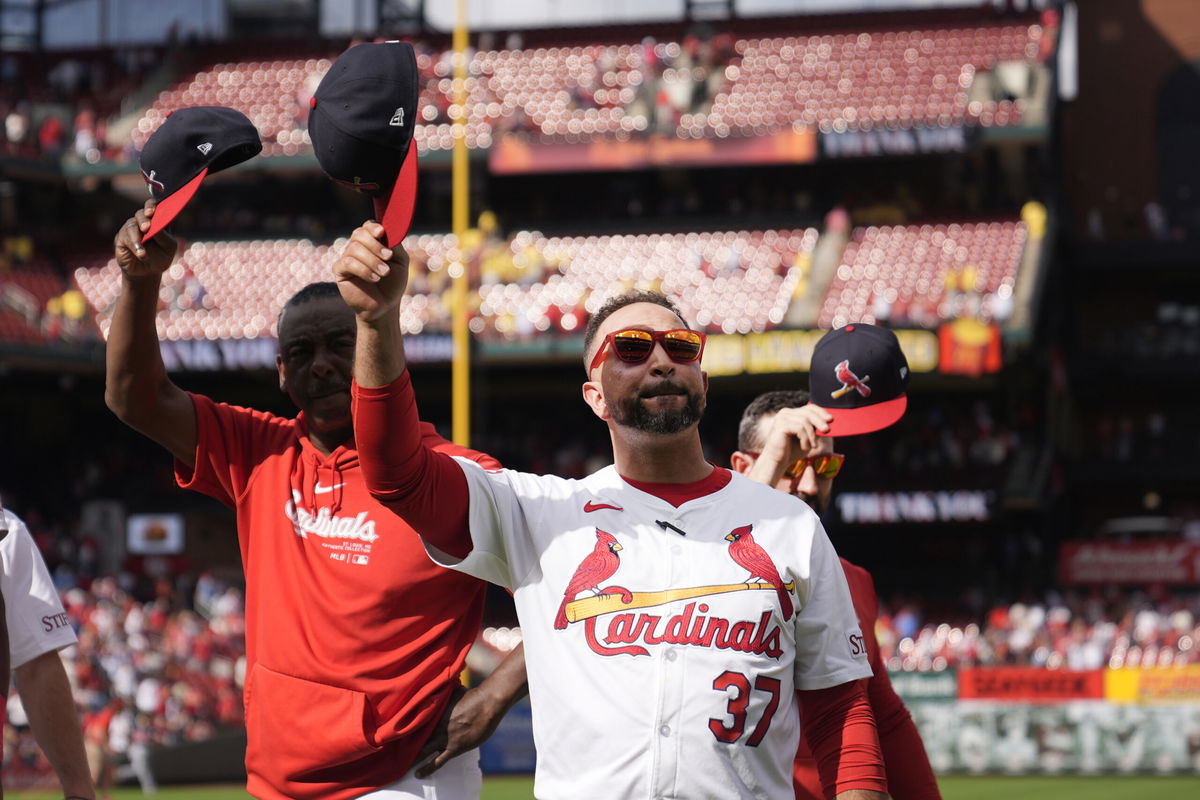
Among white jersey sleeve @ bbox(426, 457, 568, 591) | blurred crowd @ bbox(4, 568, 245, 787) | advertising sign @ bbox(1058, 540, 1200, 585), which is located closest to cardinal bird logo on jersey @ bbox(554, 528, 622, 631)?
white jersey sleeve @ bbox(426, 457, 568, 591)

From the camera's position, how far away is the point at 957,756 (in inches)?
790

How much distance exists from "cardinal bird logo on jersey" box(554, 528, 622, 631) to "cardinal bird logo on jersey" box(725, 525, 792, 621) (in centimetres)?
24

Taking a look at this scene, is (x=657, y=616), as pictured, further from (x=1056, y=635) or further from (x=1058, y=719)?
(x=1056, y=635)

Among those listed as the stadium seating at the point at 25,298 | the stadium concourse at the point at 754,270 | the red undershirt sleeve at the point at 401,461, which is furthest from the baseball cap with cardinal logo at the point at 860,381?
the stadium seating at the point at 25,298

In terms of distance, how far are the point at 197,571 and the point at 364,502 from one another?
26.6 m

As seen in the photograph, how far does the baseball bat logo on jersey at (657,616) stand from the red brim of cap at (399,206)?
78cm

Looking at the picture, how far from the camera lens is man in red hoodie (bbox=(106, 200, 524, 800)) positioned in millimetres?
3711

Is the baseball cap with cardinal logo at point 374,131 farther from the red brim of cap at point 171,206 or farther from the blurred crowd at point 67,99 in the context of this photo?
the blurred crowd at point 67,99

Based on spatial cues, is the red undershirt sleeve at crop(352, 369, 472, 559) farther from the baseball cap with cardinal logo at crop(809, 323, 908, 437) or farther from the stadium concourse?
the stadium concourse

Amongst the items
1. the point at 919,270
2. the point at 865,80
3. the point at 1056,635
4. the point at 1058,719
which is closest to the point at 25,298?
the point at 919,270

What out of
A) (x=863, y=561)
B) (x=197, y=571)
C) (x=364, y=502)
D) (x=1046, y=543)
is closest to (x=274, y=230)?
(x=197, y=571)

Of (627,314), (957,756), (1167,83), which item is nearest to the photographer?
(627,314)

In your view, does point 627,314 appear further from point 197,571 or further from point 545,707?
point 197,571

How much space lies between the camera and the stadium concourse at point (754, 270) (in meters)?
26.3
